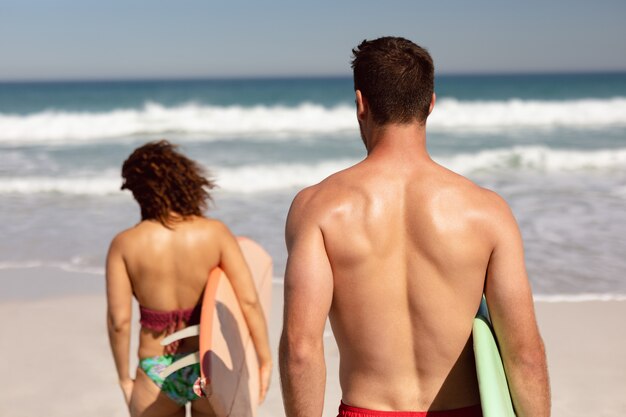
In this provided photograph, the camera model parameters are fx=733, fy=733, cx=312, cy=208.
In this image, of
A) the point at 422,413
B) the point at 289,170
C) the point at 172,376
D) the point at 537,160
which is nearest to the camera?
the point at 422,413

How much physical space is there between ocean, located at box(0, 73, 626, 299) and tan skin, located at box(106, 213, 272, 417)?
12.5 ft

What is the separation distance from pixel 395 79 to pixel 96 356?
168 inches

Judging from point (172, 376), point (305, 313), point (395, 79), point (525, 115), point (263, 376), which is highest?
point (395, 79)

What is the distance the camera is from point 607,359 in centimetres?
513

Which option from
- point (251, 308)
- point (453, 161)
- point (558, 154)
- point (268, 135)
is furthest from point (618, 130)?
point (251, 308)

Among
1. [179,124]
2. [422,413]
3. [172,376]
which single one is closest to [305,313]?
[422,413]

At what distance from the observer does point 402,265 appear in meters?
1.82

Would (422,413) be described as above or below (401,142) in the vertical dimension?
below

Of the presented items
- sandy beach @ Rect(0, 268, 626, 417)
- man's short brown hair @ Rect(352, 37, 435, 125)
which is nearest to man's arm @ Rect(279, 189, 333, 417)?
man's short brown hair @ Rect(352, 37, 435, 125)

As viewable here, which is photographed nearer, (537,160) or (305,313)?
(305,313)

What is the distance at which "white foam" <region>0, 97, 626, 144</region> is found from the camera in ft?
76.7

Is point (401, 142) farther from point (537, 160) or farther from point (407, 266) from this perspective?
point (537, 160)

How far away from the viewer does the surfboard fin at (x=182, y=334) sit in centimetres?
305

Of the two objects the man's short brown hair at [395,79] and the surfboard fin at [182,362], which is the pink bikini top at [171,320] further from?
the man's short brown hair at [395,79]
